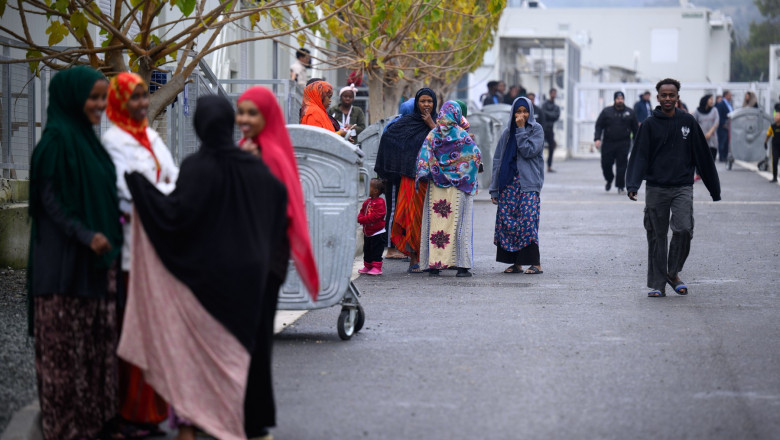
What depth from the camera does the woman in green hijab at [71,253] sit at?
552 cm

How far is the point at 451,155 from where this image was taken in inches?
471

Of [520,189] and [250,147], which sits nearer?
[250,147]

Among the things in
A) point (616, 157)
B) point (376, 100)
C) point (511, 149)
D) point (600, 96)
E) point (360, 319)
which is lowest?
point (360, 319)

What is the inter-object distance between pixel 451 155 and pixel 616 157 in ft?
37.2

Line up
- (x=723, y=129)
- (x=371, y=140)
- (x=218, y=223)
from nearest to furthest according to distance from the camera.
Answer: (x=218, y=223) → (x=371, y=140) → (x=723, y=129)

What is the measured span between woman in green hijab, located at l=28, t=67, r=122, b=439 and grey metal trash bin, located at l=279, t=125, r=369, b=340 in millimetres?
2772

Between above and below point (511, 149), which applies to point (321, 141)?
above

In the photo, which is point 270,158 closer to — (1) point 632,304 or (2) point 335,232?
(2) point 335,232

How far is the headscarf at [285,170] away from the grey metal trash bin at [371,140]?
29.1 ft

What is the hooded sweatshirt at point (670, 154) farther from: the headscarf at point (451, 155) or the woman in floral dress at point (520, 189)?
the headscarf at point (451, 155)

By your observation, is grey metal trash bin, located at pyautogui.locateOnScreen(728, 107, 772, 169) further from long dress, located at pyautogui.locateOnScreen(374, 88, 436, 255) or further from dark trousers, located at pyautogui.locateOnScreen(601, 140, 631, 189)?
long dress, located at pyautogui.locateOnScreen(374, 88, 436, 255)

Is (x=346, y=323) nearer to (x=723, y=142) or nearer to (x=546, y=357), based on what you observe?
(x=546, y=357)

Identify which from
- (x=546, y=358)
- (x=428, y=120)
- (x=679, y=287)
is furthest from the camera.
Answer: (x=428, y=120)

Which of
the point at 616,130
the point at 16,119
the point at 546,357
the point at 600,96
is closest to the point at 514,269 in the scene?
the point at 546,357
